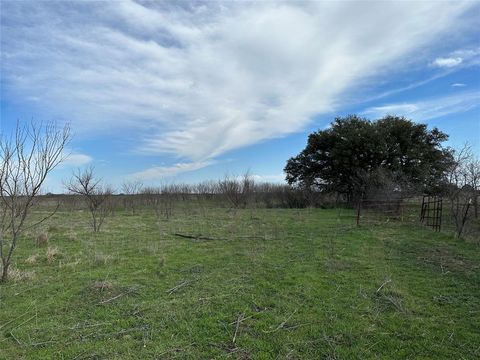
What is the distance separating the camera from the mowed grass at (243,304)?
3459mm

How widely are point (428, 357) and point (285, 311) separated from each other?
1.65 meters

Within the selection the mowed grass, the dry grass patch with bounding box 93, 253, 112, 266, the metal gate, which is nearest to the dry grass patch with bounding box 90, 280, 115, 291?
the mowed grass

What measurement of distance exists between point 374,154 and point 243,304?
23248 mm

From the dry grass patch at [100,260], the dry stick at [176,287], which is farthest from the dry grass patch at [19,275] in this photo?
the dry stick at [176,287]

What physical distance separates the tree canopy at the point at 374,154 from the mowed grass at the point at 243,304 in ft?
55.4

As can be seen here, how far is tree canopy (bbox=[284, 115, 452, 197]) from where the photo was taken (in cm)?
2406

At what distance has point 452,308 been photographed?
15.0 feet

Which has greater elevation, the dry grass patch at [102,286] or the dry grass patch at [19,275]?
the dry grass patch at [102,286]

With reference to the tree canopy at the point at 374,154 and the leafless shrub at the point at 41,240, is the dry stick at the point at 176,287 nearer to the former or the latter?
the leafless shrub at the point at 41,240

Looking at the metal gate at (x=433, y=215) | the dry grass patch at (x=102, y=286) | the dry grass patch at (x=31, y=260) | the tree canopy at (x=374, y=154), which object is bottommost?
the dry grass patch at (x=31, y=260)

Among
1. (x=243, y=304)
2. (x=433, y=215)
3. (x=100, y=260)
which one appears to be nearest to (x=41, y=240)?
(x=100, y=260)

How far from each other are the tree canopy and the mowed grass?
16.9 m

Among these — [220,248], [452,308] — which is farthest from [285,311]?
[220,248]

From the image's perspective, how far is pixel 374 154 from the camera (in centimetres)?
2541
